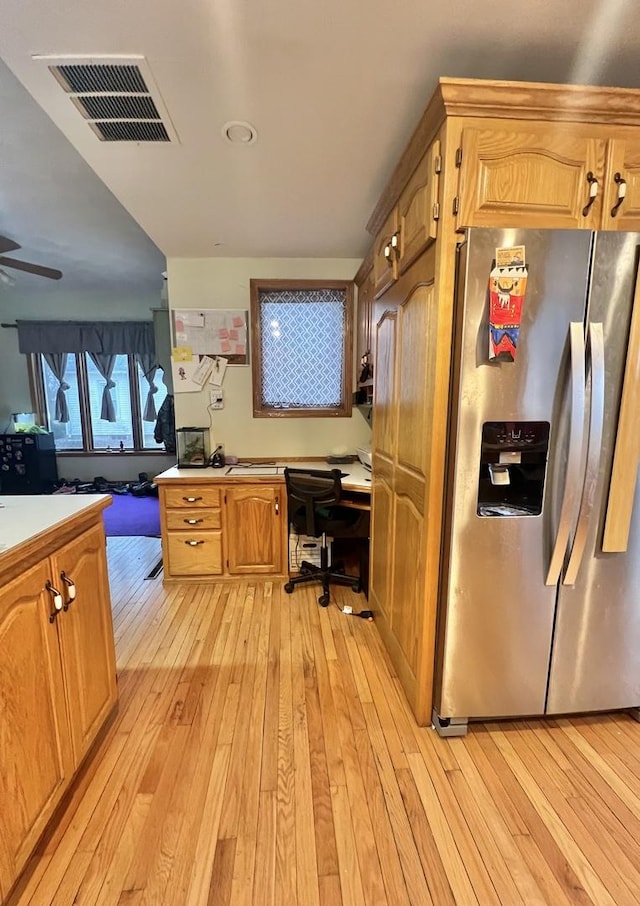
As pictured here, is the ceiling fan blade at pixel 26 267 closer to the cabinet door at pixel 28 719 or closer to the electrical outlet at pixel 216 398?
the electrical outlet at pixel 216 398

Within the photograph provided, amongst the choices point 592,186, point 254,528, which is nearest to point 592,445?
point 592,186

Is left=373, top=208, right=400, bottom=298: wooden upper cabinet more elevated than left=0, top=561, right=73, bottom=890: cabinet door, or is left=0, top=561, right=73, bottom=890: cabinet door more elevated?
left=373, top=208, right=400, bottom=298: wooden upper cabinet

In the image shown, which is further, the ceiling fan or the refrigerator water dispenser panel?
the ceiling fan

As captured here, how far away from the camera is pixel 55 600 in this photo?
3.93ft

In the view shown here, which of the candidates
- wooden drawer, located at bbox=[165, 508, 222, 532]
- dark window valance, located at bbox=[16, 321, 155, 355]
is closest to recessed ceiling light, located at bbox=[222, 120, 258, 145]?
wooden drawer, located at bbox=[165, 508, 222, 532]

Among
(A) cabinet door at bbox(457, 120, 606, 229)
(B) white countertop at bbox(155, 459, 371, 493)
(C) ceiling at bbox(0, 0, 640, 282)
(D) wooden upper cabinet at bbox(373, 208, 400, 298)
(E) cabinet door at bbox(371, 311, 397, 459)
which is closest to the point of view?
Answer: (C) ceiling at bbox(0, 0, 640, 282)

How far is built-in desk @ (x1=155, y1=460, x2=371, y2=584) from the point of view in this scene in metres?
2.84

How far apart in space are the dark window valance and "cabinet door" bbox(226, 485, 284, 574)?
4024mm

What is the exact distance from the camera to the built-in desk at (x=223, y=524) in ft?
9.32

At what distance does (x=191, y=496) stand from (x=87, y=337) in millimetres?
4329

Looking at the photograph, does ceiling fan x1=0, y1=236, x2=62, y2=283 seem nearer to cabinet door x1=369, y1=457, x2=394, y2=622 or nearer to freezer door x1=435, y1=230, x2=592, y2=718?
cabinet door x1=369, y1=457, x2=394, y2=622

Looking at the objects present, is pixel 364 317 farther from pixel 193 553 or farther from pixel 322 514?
pixel 193 553

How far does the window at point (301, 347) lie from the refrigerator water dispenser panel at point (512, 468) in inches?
82.5

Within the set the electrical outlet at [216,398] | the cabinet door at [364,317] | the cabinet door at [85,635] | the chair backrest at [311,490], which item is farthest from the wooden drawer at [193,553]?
the cabinet door at [364,317]
